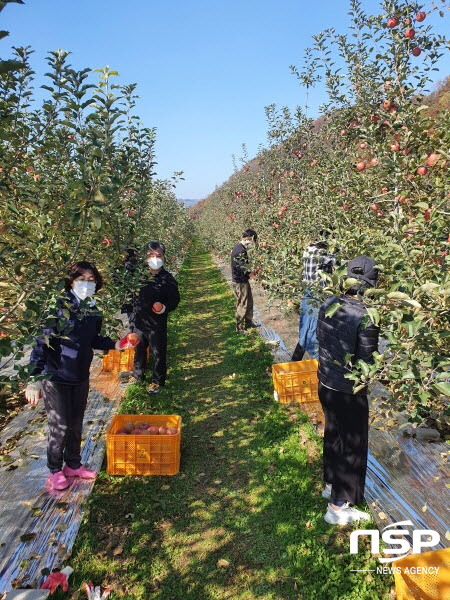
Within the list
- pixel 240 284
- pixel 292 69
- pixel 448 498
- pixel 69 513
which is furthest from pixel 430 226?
pixel 292 69

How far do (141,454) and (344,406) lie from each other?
7.40 ft

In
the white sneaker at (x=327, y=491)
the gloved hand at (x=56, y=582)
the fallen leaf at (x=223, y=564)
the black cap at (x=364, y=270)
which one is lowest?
the fallen leaf at (x=223, y=564)

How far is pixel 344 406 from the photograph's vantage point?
3559 millimetres

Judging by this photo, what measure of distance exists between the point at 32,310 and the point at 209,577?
268 cm

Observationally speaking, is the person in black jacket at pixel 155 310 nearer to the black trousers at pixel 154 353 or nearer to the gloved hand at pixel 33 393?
the black trousers at pixel 154 353

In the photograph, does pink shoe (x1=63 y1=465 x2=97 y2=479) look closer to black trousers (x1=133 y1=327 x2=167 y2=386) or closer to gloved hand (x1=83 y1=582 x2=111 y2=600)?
gloved hand (x1=83 y1=582 x2=111 y2=600)

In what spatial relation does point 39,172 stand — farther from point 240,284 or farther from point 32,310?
point 240,284

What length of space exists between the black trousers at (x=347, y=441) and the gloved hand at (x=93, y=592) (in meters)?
2.06

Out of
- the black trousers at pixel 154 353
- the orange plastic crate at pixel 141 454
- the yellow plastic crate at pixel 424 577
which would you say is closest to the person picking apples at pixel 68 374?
the orange plastic crate at pixel 141 454

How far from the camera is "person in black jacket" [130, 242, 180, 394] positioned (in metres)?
5.98

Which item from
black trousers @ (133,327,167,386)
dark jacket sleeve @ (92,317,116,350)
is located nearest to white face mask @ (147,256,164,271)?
black trousers @ (133,327,167,386)

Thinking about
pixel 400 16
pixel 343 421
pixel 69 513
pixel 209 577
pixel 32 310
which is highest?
pixel 400 16

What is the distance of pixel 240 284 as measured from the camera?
30.5ft

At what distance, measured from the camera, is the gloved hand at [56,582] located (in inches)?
119
